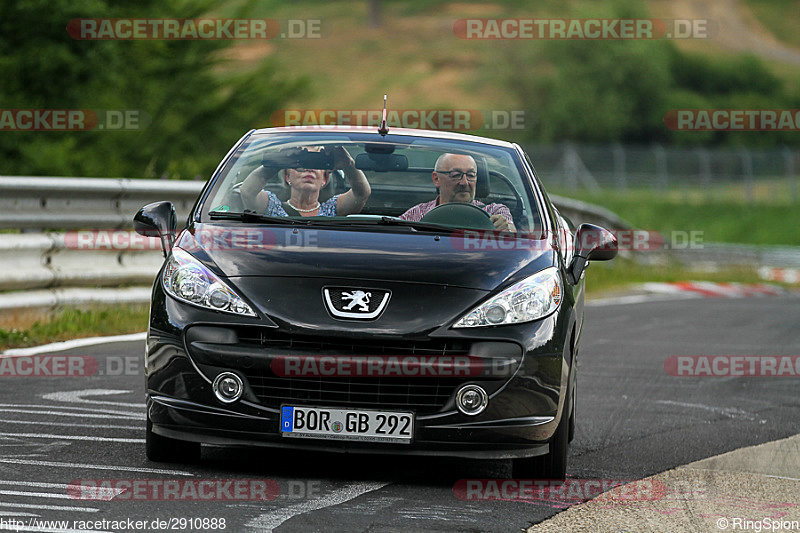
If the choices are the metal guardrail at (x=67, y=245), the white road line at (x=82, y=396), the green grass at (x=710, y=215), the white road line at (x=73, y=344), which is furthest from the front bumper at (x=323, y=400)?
the green grass at (x=710, y=215)

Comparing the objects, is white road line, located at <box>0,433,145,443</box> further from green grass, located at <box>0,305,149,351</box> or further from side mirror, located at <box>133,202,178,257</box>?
green grass, located at <box>0,305,149,351</box>

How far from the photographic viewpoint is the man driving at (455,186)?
7266mm

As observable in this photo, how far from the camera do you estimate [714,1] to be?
13775 centimetres

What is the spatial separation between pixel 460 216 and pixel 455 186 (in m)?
0.31

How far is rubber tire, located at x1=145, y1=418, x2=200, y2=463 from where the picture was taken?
649 centimetres

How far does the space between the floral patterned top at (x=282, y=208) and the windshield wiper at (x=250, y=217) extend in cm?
13

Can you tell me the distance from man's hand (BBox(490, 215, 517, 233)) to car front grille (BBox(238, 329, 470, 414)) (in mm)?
1059

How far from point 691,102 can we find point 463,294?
88669 millimetres

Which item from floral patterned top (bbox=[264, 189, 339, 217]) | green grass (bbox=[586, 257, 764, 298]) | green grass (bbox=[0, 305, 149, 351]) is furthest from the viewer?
green grass (bbox=[586, 257, 764, 298])

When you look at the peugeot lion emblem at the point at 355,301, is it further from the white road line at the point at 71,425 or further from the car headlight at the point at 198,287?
the white road line at the point at 71,425

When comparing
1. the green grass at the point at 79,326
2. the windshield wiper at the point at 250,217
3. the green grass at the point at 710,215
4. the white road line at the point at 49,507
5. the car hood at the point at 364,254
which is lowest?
the white road line at the point at 49,507

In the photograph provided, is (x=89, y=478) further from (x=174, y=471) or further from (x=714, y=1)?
(x=714, y=1)

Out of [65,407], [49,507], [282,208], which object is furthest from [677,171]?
[49,507]

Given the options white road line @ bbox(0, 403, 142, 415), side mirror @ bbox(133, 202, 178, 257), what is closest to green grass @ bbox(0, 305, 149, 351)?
white road line @ bbox(0, 403, 142, 415)
